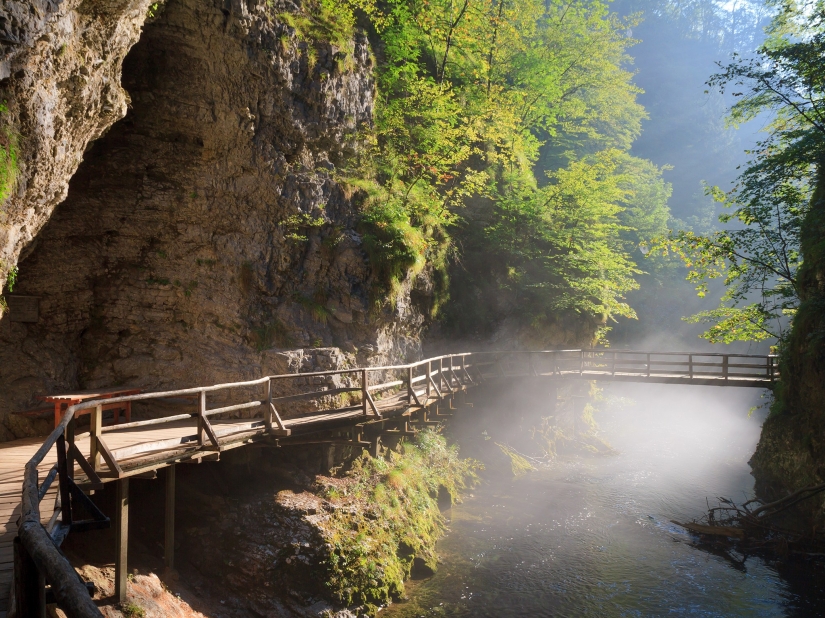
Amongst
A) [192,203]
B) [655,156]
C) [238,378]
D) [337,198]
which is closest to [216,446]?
[238,378]

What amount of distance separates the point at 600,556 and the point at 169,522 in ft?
31.3

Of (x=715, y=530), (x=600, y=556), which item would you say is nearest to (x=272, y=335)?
(x=600, y=556)

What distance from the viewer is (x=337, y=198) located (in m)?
13.7

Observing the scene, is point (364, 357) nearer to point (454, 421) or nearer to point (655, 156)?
point (454, 421)

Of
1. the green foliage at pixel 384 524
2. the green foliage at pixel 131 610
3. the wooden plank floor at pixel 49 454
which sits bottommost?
the green foliage at pixel 384 524

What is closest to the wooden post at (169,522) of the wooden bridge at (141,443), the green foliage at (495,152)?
the wooden bridge at (141,443)

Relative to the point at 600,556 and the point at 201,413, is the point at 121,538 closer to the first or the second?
the point at 201,413

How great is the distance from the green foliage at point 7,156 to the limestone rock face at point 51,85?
0.27 feet

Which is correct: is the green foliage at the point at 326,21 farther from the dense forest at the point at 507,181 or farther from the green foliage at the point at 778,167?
the green foliage at the point at 778,167

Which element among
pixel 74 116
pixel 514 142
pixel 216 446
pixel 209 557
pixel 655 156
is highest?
pixel 655 156

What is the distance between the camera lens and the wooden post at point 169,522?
8.02 metres

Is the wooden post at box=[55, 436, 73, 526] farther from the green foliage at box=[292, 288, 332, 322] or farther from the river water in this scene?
the green foliage at box=[292, 288, 332, 322]

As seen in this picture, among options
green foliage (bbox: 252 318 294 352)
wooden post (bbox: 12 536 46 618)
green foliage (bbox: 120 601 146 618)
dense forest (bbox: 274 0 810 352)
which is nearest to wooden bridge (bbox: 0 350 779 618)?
wooden post (bbox: 12 536 46 618)

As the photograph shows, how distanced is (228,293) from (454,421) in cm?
978
